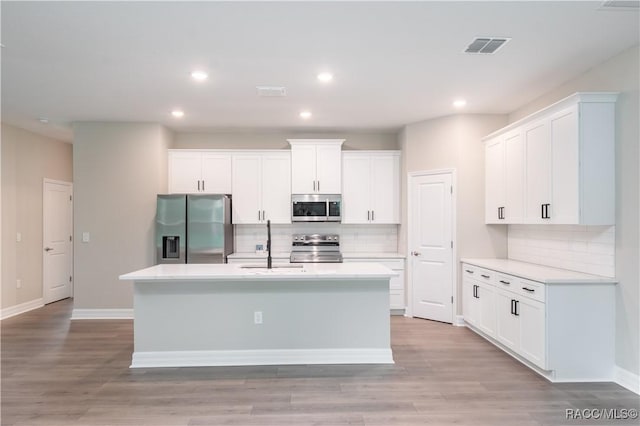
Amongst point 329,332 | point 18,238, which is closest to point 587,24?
point 329,332

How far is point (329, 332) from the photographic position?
371 centimetres

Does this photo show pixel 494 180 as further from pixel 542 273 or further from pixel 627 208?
pixel 627 208

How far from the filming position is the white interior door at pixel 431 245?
5.12 metres

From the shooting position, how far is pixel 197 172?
5797 millimetres

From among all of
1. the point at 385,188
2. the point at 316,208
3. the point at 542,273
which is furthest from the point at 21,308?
the point at 542,273

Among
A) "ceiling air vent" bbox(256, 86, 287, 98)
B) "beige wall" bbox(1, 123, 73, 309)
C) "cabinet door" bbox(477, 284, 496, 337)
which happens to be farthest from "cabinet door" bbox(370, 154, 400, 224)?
"beige wall" bbox(1, 123, 73, 309)

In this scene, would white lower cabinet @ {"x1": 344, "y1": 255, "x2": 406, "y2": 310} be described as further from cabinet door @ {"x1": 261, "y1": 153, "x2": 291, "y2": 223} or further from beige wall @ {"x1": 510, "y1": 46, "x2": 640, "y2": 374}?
beige wall @ {"x1": 510, "y1": 46, "x2": 640, "y2": 374}

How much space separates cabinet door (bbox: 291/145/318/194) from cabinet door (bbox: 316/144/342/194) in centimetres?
6

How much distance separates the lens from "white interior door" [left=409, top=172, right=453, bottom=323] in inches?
202

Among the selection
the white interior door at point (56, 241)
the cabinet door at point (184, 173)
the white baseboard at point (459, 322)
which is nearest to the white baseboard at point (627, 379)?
the white baseboard at point (459, 322)

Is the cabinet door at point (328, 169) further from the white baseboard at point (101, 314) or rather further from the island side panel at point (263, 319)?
the white baseboard at point (101, 314)

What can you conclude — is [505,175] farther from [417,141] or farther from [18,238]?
[18,238]

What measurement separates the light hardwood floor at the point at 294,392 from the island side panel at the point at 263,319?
19cm

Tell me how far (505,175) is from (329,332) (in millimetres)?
2768
